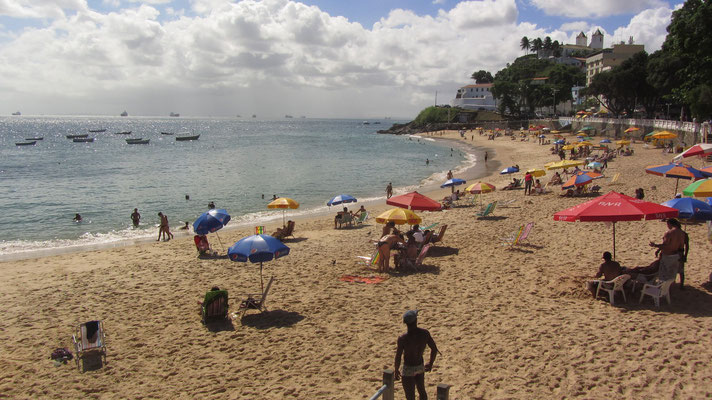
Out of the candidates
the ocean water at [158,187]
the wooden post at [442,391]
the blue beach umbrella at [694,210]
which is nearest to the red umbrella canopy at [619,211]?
the blue beach umbrella at [694,210]

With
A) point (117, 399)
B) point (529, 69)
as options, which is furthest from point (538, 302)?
point (529, 69)

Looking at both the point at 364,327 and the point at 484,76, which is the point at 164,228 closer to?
the point at 364,327

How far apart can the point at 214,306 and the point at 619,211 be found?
24.9 feet

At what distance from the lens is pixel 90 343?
7703 mm

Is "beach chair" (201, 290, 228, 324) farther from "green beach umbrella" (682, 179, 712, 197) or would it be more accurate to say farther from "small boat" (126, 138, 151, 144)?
"small boat" (126, 138, 151, 144)

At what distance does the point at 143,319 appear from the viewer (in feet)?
30.7

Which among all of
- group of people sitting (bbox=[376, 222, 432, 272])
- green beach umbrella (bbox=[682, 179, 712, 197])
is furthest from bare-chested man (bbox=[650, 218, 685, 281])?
group of people sitting (bbox=[376, 222, 432, 272])

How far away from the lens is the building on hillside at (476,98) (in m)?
133

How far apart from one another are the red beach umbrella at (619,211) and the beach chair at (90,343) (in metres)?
8.56

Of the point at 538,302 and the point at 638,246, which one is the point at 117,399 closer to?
the point at 538,302

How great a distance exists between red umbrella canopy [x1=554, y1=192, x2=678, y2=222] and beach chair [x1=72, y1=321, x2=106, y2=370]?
8.56m

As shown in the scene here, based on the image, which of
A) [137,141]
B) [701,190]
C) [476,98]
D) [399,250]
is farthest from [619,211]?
[476,98]

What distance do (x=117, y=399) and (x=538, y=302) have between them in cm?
725

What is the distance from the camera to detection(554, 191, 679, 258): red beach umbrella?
845 cm
